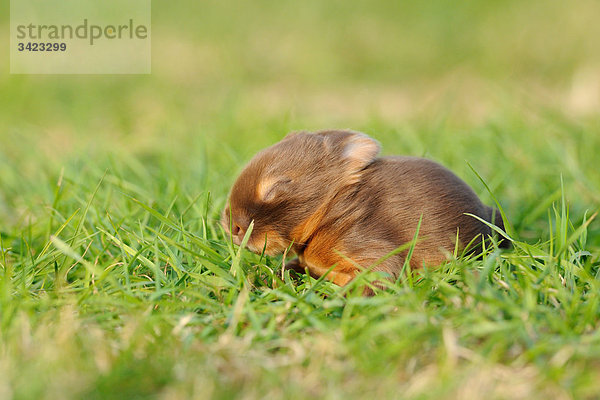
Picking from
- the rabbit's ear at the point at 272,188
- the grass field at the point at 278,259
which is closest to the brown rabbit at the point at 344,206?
the rabbit's ear at the point at 272,188

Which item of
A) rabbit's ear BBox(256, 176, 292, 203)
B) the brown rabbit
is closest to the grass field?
the brown rabbit

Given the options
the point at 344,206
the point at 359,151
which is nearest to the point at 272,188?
the point at 344,206

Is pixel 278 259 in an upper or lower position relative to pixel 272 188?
A: lower

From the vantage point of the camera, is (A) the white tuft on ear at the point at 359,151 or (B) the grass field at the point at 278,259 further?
(A) the white tuft on ear at the point at 359,151

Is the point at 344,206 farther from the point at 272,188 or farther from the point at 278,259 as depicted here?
the point at 278,259

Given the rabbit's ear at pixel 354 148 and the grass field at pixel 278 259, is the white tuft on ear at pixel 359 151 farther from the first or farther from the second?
the grass field at pixel 278 259

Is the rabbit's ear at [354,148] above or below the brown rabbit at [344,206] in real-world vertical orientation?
above
